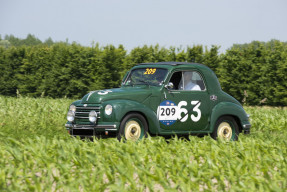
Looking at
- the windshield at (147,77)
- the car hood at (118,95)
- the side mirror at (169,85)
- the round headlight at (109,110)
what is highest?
the windshield at (147,77)

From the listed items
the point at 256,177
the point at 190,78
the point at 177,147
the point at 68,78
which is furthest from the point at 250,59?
the point at 256,177

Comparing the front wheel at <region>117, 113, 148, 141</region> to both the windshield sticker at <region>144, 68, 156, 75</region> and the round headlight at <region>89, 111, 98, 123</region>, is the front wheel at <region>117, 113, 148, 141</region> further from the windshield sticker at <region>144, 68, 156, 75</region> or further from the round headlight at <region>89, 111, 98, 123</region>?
the windshield sticker at <region>144, 68, 156, 75</region>

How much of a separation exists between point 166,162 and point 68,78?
985 inches

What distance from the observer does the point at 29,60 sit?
116 ft

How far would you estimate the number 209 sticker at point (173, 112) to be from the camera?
9.70m

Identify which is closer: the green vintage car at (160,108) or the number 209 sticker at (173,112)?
the green vintage car at (160,108)

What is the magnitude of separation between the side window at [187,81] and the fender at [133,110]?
123 cm

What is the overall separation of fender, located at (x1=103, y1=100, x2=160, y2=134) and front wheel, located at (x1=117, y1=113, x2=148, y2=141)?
0.11 metres

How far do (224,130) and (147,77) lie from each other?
89.9 inches

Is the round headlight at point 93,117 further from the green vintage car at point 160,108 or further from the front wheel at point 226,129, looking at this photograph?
the front wheel at point 226,129

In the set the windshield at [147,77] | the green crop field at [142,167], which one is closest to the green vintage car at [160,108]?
the windshield at [147,77]

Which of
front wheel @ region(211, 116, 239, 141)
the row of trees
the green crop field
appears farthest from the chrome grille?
the row of trees

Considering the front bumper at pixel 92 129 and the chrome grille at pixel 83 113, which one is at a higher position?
the chrome grille at pixel 83 113

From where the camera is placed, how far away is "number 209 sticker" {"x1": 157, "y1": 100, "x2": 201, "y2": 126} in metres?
9.70
